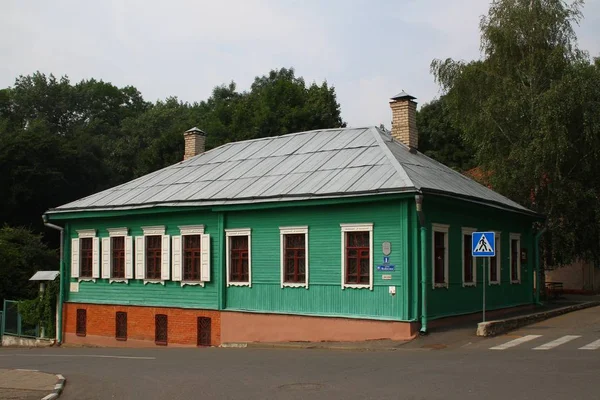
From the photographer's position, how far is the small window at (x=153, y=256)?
2616 cm

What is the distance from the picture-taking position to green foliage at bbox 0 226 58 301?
38438 mm

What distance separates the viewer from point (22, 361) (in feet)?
63.7

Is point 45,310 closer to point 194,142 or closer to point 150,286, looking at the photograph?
point 150,286

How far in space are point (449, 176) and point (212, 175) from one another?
8.39m

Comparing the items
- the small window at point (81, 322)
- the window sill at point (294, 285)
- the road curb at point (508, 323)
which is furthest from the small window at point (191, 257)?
the road curb at point (508, 323)

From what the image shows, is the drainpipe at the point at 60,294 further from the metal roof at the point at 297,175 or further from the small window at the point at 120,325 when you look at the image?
the small window at the point at 120,325

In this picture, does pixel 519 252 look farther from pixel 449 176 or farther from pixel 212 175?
pixel 212 175

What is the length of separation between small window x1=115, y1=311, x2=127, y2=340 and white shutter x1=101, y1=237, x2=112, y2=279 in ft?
4.78

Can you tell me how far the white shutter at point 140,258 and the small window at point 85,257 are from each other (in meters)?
2.72

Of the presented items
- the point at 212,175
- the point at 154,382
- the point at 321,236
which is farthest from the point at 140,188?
the point at 154,382

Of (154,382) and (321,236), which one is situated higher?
(321,236)

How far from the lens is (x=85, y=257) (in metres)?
28.7

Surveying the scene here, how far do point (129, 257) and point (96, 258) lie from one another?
182cm

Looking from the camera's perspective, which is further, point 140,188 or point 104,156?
point 104,156
